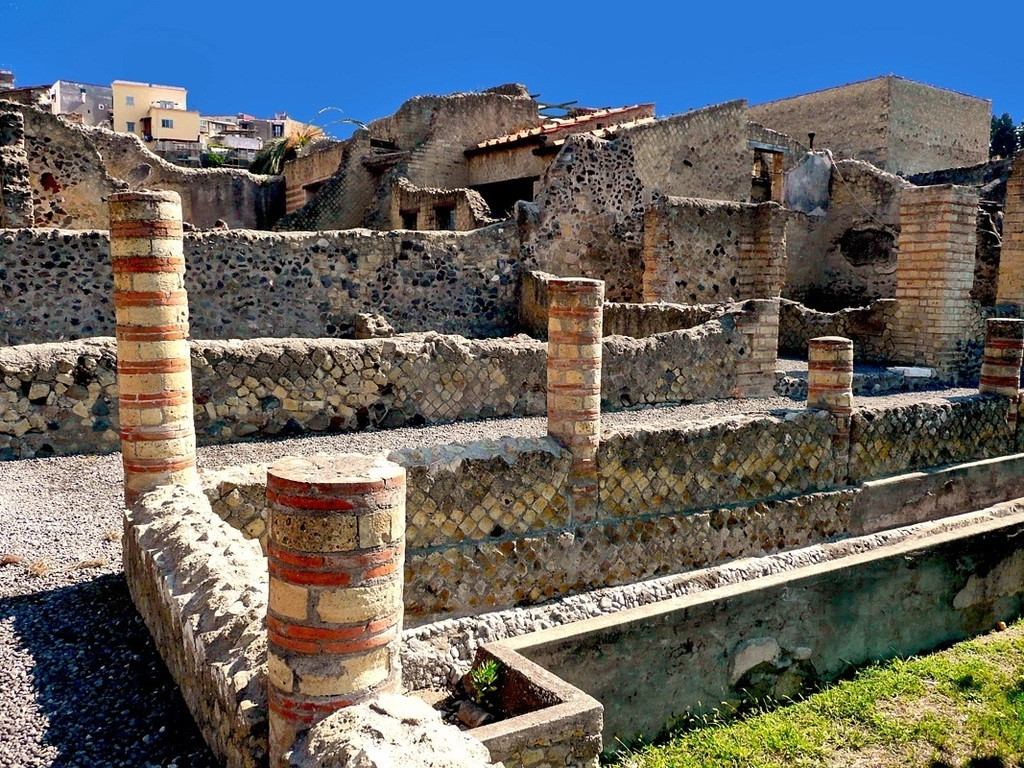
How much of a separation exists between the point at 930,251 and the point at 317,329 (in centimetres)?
775

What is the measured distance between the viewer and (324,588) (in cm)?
249

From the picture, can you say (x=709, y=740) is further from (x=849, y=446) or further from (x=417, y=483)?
(x=849, y=446)

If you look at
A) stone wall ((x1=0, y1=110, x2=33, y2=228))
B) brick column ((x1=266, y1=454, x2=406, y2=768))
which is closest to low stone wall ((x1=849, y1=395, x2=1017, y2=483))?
brick column ((x1=266, y1=454, x2=406, y2=768))

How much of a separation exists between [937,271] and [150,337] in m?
9.85

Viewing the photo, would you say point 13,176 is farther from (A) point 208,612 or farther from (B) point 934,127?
(B) point 934,127

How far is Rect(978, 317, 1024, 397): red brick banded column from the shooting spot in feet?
28.6

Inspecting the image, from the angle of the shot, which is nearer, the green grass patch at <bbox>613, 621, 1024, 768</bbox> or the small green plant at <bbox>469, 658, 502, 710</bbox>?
the small green plant at <bbox>469, 658, 502, 710</bbox>

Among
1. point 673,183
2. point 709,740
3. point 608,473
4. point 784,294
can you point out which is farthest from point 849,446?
point 784,294

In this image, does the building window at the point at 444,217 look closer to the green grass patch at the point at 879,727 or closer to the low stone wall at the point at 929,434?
the low stone wall at the point at 929,434

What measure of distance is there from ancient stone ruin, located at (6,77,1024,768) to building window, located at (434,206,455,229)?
8 centimetres

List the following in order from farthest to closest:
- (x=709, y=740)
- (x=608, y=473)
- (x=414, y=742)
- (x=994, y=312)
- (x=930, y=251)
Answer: (x=994, y=312)
(x=930, y=251)
(x=608, y=473)
(x=709, y=740)
(x=414, y=742)

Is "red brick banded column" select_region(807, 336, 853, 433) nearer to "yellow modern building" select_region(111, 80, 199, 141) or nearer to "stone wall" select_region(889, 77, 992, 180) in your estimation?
"stone wall" select_region(889, 77, 992, 180)

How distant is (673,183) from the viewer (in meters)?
14.2

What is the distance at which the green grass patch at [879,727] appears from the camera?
4.62m
